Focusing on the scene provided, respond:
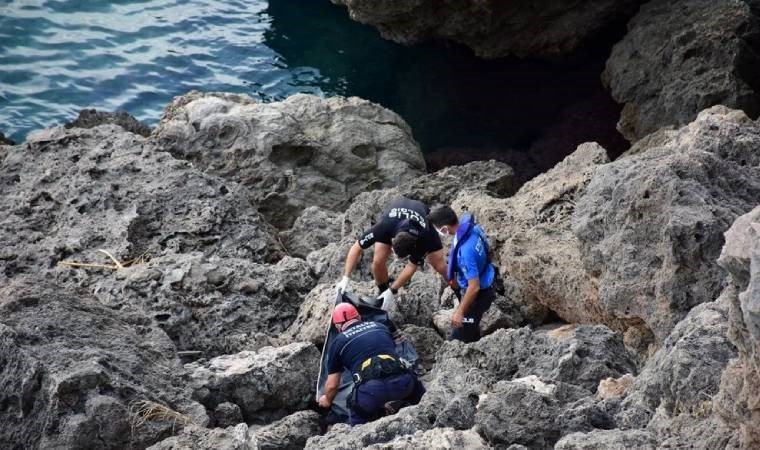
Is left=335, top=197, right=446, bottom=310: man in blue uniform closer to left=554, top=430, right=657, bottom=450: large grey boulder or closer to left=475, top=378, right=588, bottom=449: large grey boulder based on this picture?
left=475, top=378, right=588, bottom=449: large grey boulder

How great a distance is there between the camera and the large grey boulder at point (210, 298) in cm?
1080

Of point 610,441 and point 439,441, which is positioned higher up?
point 610,441

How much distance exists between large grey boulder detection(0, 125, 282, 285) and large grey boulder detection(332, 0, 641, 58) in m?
8.53

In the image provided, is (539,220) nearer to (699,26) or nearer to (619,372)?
(619,372)

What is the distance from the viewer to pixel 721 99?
53.5ft

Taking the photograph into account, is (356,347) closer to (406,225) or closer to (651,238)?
(406,225)

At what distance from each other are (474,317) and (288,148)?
242 inches

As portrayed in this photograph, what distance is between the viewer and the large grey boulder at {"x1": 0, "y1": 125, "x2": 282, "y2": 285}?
12.1m

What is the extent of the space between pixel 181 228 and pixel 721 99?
8987mm

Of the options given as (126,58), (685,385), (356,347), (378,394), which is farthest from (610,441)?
(126,58)

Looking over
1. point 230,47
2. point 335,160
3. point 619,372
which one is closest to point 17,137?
point 230,47

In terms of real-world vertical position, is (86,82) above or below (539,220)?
below

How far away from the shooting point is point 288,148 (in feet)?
52.7

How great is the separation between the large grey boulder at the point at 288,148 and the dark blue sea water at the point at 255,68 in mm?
4263
